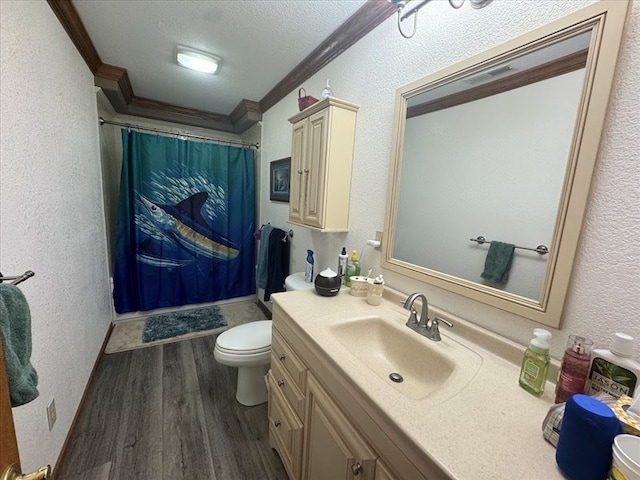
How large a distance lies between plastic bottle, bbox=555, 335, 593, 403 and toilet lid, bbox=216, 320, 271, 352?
1.44 metres

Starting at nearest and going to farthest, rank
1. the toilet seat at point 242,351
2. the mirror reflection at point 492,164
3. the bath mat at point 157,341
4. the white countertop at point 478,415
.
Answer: the white countertop at point 478,415 < the mirror reflection at point 492,164 < the toilet seat at point 242,351 < the bath mat at point 157,341

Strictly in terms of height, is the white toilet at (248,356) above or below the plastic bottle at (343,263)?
below

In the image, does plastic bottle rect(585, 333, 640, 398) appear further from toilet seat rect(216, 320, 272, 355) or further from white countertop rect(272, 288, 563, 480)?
toilet seat rect(216, 320, 272, 355)

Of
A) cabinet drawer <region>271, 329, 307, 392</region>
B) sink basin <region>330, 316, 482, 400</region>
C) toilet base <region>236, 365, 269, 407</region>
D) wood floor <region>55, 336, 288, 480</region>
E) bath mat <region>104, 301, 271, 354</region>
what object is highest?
sink basin <region>330, 316, 482, 400</region>

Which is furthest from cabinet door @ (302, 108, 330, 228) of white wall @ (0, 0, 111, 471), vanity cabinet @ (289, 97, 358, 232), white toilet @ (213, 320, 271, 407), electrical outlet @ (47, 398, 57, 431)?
electrical outlet @ (47, 398, 57, 431)

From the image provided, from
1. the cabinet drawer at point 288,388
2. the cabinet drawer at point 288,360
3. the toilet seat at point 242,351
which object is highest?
the cabinet drawer at point 288,360

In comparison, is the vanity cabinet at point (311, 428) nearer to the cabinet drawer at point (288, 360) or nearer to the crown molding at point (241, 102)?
the cabinet drawer at point (288, 360)

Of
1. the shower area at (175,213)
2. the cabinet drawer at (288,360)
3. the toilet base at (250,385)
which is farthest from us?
the shower area at (175,213)

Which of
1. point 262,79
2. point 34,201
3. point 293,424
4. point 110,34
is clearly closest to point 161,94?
point 110,34

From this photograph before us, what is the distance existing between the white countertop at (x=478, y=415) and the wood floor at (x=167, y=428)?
3.22ft

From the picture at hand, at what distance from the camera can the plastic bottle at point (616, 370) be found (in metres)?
0.61

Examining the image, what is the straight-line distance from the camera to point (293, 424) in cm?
114

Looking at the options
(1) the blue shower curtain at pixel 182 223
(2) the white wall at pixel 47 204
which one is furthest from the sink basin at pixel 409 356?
(1) the blue shower curtain at pixel 182 223

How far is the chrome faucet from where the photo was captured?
1.02m
